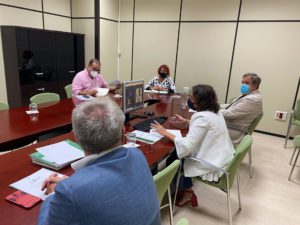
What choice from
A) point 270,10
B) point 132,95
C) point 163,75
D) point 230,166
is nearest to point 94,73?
point 163,75

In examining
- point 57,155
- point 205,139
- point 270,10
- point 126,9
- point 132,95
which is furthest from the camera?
point 126,9

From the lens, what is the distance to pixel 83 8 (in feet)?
17.0

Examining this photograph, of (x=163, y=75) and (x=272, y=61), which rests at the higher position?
(x=272, y=61)

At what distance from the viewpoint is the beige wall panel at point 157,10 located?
4.97 meters

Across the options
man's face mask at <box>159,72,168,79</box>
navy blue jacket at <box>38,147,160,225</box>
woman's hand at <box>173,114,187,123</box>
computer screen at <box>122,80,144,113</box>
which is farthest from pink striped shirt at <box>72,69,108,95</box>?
navy blue jacket at <box>38,147,160,225</box>

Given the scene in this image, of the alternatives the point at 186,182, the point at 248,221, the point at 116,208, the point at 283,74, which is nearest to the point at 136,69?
the point at 283,74

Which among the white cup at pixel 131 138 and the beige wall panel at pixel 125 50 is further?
the beige wall panel at pixel 125 50

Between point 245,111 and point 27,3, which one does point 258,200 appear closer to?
point 245,111

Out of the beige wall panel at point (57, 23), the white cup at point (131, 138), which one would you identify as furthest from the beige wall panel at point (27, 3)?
the white cup at point (131, 138)

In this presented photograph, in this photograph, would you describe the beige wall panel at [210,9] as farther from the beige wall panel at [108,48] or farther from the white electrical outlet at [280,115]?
the white electrical outlet at [280,115]

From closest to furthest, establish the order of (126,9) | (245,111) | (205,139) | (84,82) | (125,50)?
(205,139) < (245,111) < (84,82) < (126,9) < (125,50)

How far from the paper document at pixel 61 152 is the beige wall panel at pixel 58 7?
4.09 metres

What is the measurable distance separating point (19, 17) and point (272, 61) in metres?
4.70

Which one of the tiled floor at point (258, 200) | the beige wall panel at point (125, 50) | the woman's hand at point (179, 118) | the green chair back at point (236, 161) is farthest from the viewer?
the beige wall panel at point (125, 50)
